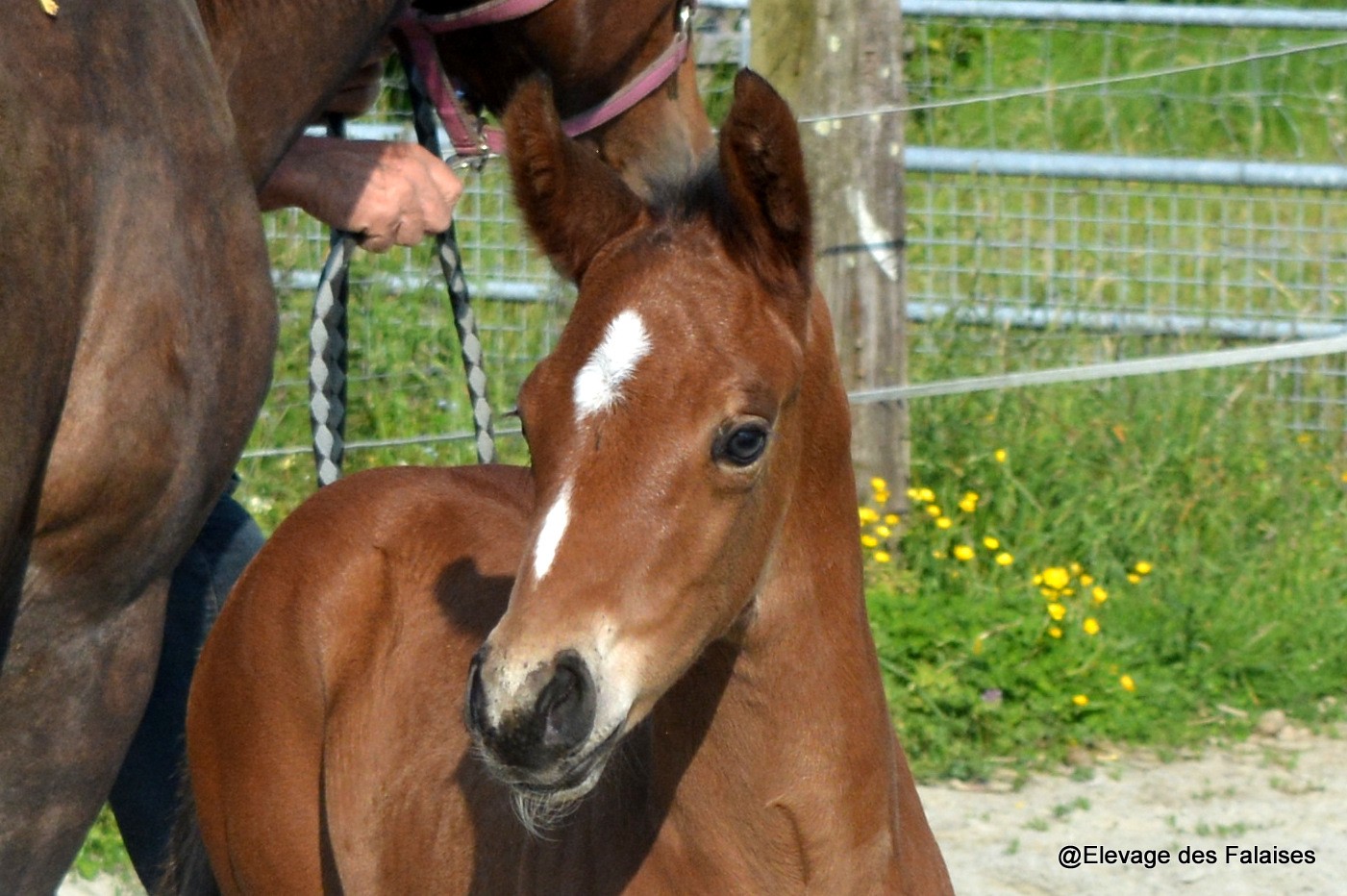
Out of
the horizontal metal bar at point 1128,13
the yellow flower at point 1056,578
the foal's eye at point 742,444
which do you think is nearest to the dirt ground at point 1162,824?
the yellow flower at point 1056,578

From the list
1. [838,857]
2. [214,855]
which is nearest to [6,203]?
[838,857]

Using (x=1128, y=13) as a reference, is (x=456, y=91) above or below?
below

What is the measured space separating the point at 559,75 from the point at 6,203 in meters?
1.41

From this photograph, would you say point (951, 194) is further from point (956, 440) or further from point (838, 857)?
point (838, 857)

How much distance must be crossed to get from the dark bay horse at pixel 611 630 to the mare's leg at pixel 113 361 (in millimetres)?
390

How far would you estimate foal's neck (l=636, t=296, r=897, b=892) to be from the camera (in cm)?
218

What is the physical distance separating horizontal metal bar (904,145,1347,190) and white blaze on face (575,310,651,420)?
4.01 m

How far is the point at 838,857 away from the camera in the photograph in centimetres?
219

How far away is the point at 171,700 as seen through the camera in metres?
3.07

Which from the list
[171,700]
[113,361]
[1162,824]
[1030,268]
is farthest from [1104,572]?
[113,361]

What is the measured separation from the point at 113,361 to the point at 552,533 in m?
0.52

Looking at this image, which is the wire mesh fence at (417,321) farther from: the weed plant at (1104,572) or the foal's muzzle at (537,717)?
the foal's muzzle at (537,717)

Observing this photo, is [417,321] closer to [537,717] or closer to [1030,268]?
[1030,268]

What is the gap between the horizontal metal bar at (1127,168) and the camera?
5.72 meters
